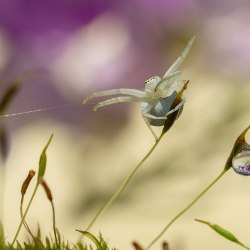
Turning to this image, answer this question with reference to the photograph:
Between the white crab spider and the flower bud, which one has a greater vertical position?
the white crab spider

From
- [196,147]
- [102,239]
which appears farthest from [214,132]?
[102,239]

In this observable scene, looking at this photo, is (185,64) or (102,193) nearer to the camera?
(102,193)

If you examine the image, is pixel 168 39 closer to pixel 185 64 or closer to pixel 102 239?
pixel 185 64

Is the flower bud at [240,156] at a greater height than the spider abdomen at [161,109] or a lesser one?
lesser

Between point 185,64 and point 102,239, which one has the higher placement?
point 185,64

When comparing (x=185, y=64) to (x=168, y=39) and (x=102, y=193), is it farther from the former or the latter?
(x=102, y=193)

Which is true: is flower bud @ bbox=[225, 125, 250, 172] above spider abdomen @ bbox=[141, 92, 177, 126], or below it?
below

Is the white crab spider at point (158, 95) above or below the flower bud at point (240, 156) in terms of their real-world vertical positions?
above
